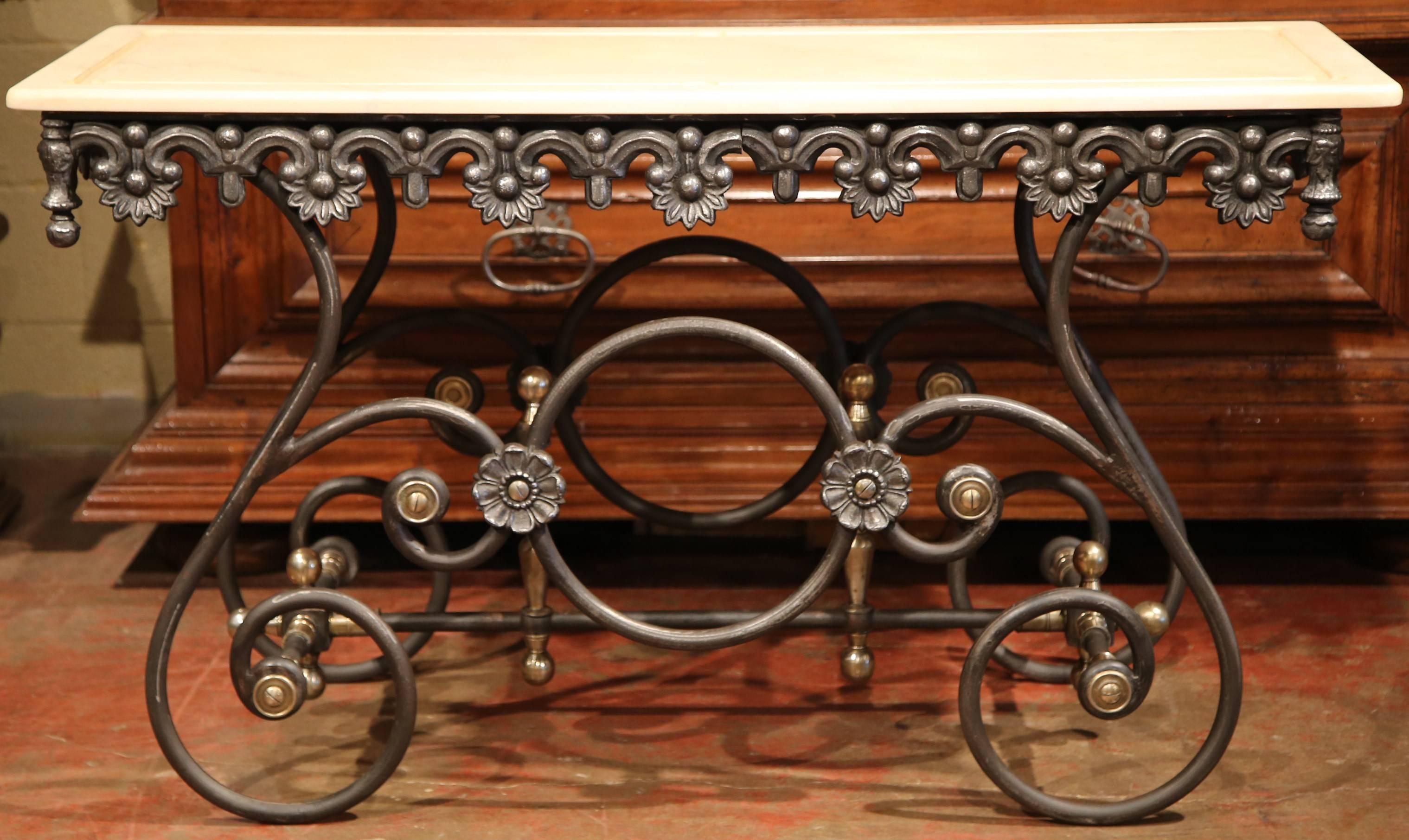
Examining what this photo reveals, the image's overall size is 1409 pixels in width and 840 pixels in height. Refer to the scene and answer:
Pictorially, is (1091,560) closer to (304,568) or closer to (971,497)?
(971,497)

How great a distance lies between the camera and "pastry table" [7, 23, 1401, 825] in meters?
1.22

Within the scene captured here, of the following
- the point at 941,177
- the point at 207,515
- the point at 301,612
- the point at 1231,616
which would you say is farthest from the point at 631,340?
the point at 1231,616

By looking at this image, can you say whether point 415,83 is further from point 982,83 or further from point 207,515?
point 207,515

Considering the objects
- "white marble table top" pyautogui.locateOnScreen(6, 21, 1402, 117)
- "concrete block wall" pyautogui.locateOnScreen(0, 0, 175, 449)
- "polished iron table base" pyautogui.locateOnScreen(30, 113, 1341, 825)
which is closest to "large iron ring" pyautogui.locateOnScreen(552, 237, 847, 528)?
"polished iron table base" pyautogui.locateOnScreen(30, 113, 1341, 825)

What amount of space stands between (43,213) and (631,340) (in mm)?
1423

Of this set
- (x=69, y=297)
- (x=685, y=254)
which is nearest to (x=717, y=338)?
(x=685, y=254)

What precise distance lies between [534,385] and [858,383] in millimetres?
327

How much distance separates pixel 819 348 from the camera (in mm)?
1905

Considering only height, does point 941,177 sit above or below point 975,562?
above

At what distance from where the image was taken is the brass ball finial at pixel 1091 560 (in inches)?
55.6

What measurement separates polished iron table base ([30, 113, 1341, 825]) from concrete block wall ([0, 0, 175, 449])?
3.15ft

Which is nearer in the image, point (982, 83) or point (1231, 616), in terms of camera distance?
point (982, 83)

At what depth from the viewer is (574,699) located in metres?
1.65

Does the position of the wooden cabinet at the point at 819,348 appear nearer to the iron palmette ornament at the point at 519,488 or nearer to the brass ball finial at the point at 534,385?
the brass ball finial at the point at 534,385
